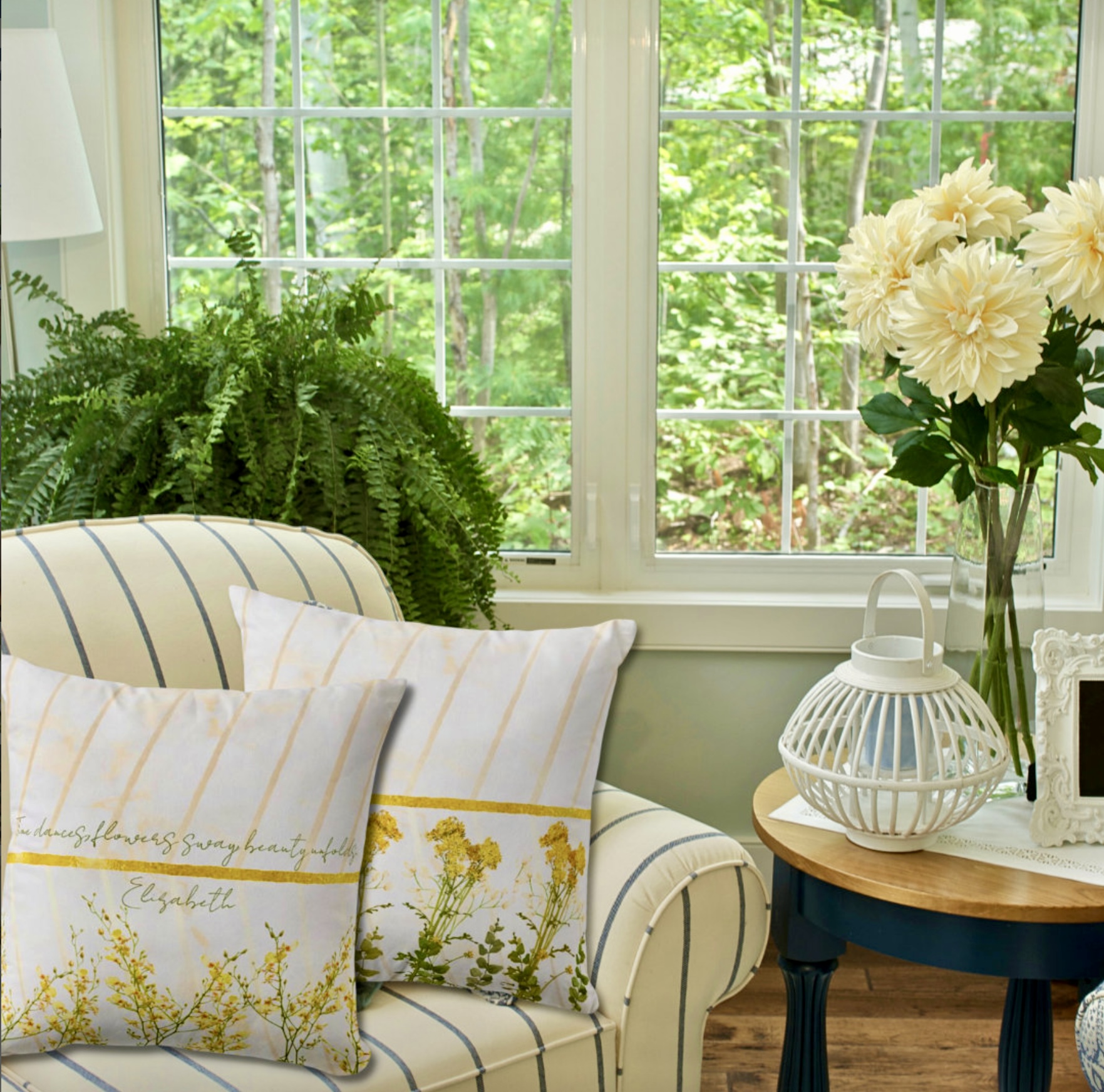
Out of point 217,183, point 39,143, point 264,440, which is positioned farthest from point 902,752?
point 217,183

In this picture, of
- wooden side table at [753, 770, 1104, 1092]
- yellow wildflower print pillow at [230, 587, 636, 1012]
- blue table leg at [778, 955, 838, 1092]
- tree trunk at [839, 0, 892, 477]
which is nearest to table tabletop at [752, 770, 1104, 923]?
wooden side table at [753, 770, 1104, 1092]

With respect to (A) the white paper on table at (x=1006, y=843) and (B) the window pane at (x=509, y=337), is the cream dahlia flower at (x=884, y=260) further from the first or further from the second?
(B) the window pane at (x=509, y=337)

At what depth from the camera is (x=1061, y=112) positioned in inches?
82.0

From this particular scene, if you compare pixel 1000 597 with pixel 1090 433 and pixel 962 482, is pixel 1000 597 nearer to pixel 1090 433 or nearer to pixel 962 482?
pixel 962 482

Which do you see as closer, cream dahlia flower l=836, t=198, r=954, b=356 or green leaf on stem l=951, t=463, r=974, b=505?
cream dahlia flower l=836, t=198, r=954, b=356

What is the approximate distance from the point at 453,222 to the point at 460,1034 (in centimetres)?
156

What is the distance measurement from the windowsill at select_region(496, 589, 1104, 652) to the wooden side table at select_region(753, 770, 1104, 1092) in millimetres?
786

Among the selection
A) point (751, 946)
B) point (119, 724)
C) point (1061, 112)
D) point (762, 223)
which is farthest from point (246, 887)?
point (1061, 112)

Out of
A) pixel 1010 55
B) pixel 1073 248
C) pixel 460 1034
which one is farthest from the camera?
pixel 1010 55

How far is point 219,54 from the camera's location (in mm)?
2146

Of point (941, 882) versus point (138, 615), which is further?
point (138, 615)

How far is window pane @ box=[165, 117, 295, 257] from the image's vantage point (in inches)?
85.5

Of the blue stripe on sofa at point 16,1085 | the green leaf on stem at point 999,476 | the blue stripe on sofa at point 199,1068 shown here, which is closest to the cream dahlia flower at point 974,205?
→ the green leaf on stem at point 999,476

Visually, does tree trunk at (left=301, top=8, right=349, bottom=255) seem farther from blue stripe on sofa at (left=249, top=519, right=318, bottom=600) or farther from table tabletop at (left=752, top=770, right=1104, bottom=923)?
table tabletop at (left=752, top=770, right=1104, bottom=923)
